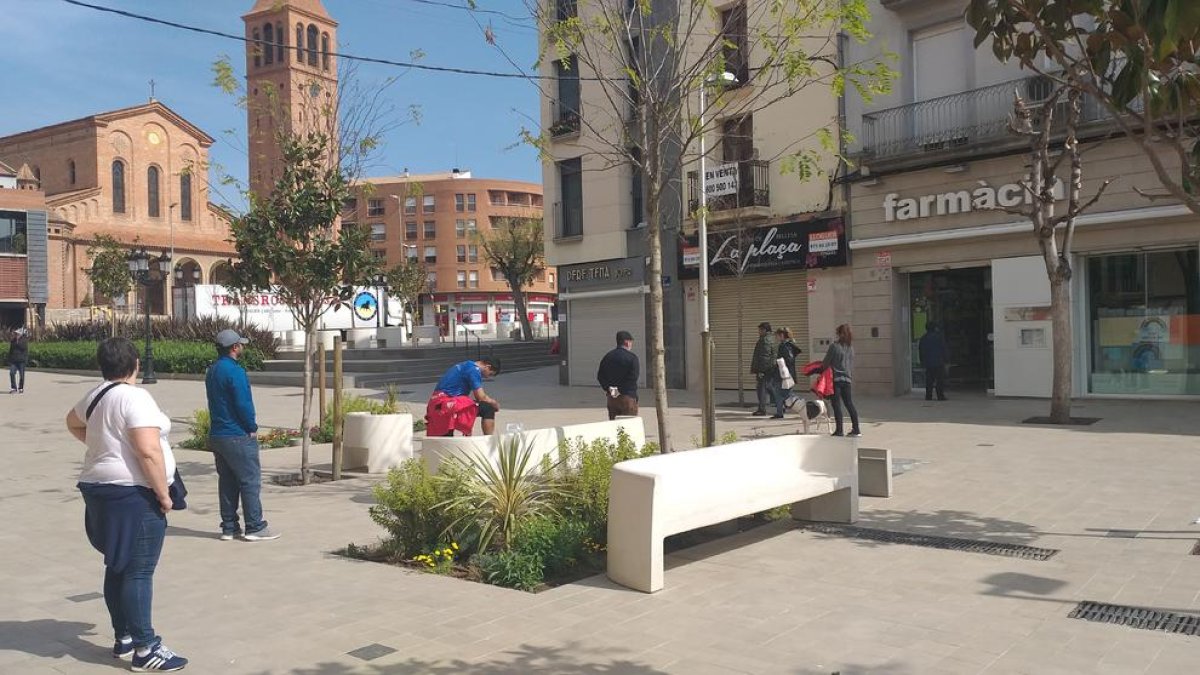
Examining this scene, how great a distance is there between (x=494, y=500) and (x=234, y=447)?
2557 millimetres

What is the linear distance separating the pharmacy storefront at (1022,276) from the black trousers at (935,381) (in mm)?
895

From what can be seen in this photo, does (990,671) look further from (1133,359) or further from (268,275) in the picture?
(1133,359)

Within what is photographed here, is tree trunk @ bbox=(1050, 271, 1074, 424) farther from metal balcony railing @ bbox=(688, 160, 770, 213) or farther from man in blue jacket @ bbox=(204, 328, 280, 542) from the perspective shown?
man in blue jacket @ bbox=(204, 328, 280, 542)

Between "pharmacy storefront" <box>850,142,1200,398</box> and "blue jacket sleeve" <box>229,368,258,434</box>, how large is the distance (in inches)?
505

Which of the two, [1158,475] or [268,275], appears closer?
[1158,475]

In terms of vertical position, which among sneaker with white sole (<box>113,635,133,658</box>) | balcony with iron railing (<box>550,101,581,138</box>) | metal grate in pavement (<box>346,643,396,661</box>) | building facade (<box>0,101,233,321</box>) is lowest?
metal grate in pavement (<box>346,643,396,661</box>)

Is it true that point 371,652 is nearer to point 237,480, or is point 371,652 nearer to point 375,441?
point 237,480

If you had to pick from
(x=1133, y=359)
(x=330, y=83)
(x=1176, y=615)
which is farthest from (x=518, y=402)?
(x=1176, y=615)

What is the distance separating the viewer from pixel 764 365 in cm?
1728

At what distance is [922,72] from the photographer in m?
20.0

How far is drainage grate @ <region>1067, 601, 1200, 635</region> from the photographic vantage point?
5.10 m

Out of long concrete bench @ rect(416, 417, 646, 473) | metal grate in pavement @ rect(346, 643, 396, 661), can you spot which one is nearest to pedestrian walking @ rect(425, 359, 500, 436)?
long concrete bench @ rect(416, 417, 646, 473)

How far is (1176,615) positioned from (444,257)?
85.7 meters

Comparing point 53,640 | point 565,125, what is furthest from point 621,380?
point 565,125
